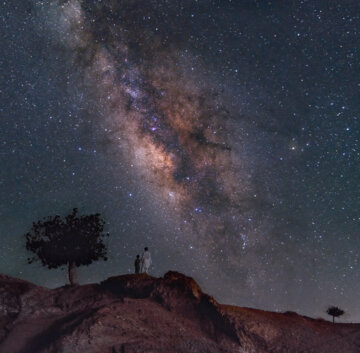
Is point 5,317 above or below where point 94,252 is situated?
below

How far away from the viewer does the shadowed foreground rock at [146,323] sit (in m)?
22.3

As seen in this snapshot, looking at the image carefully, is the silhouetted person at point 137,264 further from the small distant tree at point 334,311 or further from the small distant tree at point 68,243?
the small distant tree at point 334,311

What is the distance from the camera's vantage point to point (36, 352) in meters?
21.3

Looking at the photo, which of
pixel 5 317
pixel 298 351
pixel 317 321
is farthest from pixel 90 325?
pixel 317 321

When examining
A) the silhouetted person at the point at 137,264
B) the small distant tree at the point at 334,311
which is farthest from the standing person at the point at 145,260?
the small distant tree at the point at 334,311

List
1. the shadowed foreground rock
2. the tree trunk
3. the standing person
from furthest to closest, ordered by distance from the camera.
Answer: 1. the tree trunk
2. the standing person
3. the shadowed foreground rock

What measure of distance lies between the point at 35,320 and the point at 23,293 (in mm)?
2476

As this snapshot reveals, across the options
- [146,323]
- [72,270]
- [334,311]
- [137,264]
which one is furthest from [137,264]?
[334,311]

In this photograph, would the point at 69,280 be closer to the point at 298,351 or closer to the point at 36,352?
the point at 36,352

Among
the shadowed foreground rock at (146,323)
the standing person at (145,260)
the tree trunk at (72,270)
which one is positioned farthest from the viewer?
the tree trunk at (72,270)

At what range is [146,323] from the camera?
79.1 feet

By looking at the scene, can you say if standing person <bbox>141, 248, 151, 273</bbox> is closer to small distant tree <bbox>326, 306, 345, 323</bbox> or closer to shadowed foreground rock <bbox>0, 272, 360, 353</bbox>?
shadowed foreground rock <bbox>0, 272, 360, 353</bbox>

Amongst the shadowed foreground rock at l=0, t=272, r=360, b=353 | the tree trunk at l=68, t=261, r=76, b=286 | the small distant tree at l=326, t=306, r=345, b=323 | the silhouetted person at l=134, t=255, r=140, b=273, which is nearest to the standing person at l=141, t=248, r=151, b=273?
the silhouetted person at l=134, t=255, r=140, b=273

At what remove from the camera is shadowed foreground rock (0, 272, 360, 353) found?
22328 mm
